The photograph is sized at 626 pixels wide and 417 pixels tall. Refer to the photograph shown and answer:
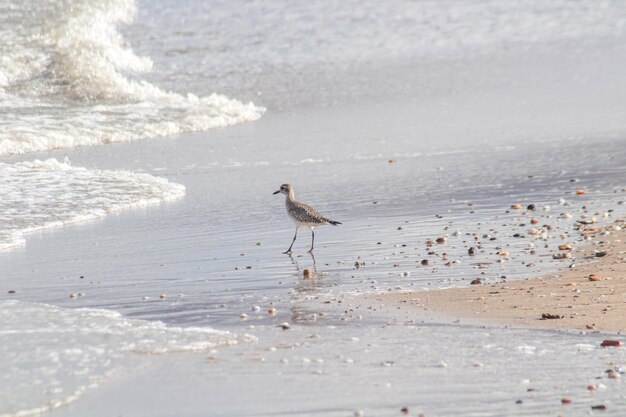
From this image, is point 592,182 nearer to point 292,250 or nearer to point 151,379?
point 292,250

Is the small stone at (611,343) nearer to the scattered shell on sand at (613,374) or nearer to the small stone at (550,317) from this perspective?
the scattered shell on sand at (613,374)

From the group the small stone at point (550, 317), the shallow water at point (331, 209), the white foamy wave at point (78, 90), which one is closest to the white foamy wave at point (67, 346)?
the shallow water at point (331, 209)

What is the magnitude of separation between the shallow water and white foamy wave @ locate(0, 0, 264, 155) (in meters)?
0.14

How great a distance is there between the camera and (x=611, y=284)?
870 centimetres

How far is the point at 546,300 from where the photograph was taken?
27.2ft

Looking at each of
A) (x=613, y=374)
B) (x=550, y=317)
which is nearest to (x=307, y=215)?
(x=550, y=317)

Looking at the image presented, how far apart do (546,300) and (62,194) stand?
6.58 meters

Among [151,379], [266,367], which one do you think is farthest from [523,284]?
[151,379]

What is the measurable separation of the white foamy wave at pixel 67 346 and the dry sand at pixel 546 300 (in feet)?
5.25

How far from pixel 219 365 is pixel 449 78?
17.8m

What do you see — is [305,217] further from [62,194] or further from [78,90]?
[78,90]

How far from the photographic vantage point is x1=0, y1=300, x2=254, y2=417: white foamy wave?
21.2ft

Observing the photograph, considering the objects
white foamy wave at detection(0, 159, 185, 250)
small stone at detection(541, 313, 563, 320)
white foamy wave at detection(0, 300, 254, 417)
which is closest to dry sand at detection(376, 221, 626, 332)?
small stone at detection(541, 313, 563, 320)

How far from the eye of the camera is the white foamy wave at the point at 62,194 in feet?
39.0
